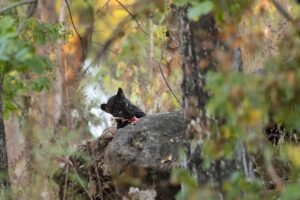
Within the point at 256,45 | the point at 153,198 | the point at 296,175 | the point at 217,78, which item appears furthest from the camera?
the point at 153,198

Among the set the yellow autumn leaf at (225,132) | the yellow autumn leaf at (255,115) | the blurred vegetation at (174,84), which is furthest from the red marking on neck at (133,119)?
the yellow autumn leaf at (255,115)

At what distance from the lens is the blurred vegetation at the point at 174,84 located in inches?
126

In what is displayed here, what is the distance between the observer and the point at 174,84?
397 inches

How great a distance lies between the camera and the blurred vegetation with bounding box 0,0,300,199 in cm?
320

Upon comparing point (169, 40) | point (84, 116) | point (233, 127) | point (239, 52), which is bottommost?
point (233, 127)

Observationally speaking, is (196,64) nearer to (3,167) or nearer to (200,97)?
(200,97)

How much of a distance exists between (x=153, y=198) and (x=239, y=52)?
2520mm

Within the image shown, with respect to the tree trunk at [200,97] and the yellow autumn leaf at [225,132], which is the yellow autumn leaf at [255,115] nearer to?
the yellow autumn leaf at [225,132]

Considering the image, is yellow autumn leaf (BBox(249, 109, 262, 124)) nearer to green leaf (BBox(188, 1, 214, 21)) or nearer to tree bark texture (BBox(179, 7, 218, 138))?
green leaf (BBox(188, 1, 214, 21))

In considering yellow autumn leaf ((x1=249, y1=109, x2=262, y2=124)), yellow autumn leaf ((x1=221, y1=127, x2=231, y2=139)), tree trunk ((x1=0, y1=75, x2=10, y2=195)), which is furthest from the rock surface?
yellow autumn leaf ((x1=249, y1=109, x2=262, y2=124))

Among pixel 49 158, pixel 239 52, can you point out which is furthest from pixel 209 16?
pixel 49 158

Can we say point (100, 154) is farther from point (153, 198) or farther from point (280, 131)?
point (280, 131)

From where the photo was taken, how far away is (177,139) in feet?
22.2

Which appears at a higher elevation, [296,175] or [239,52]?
[239,52]
